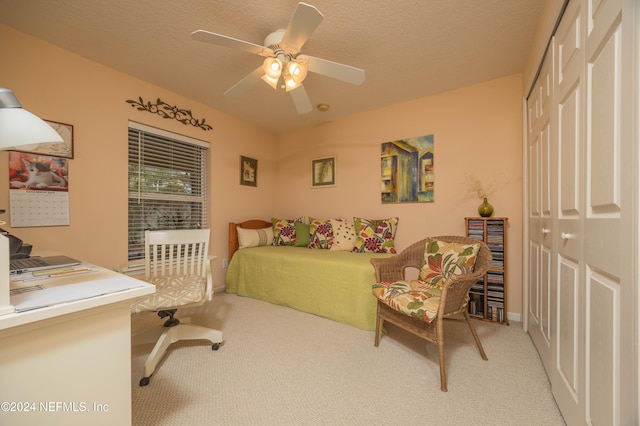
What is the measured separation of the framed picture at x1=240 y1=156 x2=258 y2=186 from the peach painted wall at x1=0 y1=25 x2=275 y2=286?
83 centimetres

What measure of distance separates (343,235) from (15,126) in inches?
108

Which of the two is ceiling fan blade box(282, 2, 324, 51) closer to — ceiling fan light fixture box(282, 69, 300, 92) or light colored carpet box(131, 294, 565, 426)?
ceiling fan light fixture box(282, 69, 300, 92)

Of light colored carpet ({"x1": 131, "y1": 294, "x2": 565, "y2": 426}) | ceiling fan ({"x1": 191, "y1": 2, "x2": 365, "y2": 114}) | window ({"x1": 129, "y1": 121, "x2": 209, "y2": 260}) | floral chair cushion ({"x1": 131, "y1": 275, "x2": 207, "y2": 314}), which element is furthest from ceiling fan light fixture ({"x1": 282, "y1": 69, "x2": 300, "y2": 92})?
light colored carpet ({"x1": 131, "y1": 294, "x2": 565, "y2": 426})

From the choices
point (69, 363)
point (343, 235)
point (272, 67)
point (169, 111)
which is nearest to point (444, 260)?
point (343, 235)

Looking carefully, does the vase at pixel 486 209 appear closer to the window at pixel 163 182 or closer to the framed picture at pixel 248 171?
the framed picture at pixel 248 171

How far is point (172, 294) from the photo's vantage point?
1.63 m

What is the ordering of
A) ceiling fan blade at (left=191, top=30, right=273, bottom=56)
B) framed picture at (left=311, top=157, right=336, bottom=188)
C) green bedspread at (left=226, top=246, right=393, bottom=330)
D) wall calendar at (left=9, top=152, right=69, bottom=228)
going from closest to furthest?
ceiling fan blade at (left=191, top=30, right=273, bottom=56) → wall calendar at (left=9, top=152, right=69, bottom=228) → green bedspread at (left=226, top=246, right=393, bottom=330) → framed picture at (left=311, top=157, right=336, bottom=188)

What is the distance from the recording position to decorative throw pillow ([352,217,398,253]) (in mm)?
2865

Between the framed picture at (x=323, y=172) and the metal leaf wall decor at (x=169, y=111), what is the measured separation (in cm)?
152

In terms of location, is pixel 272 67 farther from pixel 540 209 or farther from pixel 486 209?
pixel 486 209

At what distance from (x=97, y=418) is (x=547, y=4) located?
115 inches

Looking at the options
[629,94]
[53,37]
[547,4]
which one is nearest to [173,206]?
[53,37]

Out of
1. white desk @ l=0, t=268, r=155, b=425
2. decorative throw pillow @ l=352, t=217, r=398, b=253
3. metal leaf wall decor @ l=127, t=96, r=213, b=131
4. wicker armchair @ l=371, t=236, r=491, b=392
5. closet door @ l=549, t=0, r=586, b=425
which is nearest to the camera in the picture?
white desk @ l=0, t=268, r=155, b=425

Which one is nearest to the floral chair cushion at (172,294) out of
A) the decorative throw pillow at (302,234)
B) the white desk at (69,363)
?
the white desk at (69,363)
